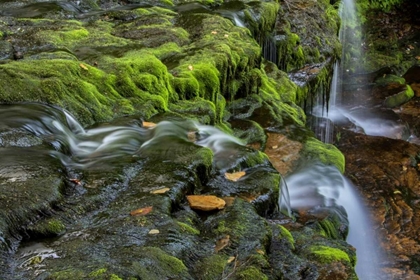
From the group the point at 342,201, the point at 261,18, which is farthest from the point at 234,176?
the point at 261,18

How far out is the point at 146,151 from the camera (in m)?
4.24

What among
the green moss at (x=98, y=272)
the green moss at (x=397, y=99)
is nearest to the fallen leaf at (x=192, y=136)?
the green moss at (x=98, y=272)

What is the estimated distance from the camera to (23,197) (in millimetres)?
3002

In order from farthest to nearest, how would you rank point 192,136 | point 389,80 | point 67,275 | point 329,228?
1. point 389,80
2. point 329,228
3. point 192,136
4. point 67,275

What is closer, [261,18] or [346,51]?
[261,18]

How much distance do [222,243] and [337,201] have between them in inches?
133

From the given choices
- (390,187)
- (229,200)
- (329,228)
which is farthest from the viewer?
(390,187)

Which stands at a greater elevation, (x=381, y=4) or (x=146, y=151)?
(x=146, y=151)

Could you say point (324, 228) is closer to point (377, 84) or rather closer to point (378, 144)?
point (378, 144)

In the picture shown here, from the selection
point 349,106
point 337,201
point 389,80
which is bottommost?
point 349,106

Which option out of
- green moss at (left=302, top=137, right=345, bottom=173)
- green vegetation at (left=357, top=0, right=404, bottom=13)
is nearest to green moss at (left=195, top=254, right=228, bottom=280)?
green moss at (left=302, top=137, right=345, bottom=173)

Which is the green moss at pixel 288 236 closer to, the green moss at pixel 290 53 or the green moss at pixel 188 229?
the green moss at pixel 188 229

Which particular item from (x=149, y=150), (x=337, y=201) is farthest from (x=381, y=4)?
(x=149, y=150)

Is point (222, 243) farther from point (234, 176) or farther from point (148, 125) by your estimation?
point (148, 125)
